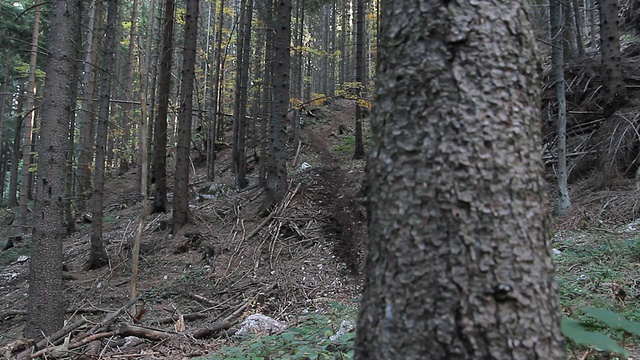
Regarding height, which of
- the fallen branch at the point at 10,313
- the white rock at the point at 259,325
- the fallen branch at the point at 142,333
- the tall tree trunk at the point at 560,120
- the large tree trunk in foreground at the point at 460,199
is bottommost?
the fallen branch at the point at 10,313

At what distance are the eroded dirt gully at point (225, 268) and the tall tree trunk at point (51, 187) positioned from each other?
2.93 ft

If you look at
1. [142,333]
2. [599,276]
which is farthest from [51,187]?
[599,276]

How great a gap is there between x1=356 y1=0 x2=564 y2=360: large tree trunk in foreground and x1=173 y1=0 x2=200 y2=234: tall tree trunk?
885 cm

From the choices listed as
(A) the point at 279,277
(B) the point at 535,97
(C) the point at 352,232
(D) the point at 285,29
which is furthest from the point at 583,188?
(B) the point at 535,97

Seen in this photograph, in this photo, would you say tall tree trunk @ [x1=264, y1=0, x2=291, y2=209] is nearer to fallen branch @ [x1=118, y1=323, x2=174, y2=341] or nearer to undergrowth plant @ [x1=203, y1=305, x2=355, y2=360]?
fallen branch @ [x1=118, y1=323, x2=174, y2=341]

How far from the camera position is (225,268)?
26.3 ft

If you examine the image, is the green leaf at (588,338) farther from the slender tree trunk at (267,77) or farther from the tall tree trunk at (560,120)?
the slender tree trunk at (267,77)

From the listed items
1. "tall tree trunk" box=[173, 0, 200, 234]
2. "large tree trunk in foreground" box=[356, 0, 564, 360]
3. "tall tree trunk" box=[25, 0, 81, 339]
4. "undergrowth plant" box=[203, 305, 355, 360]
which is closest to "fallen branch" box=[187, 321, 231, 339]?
"undergrowth plant" box=[203, 305, 355, 360]

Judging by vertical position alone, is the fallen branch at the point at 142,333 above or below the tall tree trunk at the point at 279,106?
below

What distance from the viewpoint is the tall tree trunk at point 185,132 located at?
9664mm

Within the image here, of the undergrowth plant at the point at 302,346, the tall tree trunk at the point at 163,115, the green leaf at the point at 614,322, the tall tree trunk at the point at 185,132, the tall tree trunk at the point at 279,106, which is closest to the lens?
the green leaf at the point at 614,322

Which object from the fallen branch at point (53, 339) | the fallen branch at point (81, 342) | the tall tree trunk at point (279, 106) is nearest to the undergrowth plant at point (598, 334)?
the fallen branch at point (81, 342)

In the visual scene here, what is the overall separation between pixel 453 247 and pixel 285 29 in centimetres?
887

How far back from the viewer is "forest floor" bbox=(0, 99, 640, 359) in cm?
464
